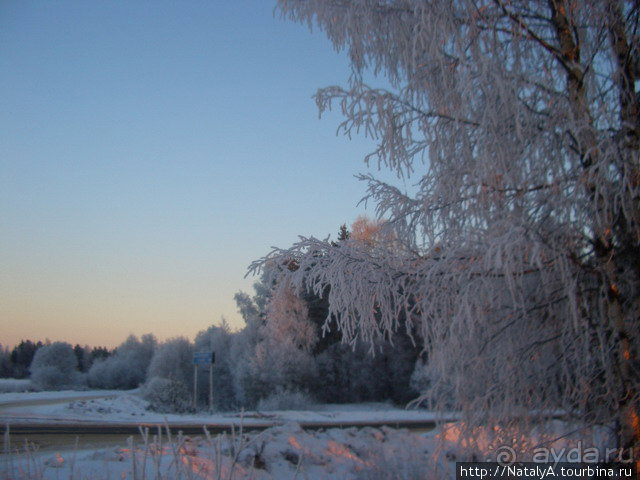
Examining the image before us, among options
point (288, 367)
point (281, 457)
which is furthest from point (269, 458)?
point (288, 367)

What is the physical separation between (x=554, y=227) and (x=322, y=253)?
182cm

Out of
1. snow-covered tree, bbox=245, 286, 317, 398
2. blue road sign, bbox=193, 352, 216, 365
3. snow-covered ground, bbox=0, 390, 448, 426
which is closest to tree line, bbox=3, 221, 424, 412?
snow-covered tree, bbox=245, 286, 317, 398

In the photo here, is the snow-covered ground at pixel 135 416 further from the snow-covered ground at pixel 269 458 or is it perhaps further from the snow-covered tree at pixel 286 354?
the snow-covered ground at pixel 269 458

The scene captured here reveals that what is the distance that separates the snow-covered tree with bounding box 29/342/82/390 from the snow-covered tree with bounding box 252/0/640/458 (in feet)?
128

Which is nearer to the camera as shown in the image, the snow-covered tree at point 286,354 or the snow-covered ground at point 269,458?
the snow-covered ground at point 269,458

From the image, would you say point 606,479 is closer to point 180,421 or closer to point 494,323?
point 494,323

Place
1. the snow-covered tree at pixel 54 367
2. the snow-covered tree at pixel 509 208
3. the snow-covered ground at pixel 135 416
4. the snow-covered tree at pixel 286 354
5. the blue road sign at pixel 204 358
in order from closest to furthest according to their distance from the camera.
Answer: the snow-covered tree at pixel 509 208
the snow-covered ground at pixel 135 416
the blue road sign at pixel 204 358
the snow-covered tree at pixel 286 354
the snow-covered tree at pixel 54 367

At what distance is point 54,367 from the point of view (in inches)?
1511

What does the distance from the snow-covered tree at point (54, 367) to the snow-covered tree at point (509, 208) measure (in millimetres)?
39044

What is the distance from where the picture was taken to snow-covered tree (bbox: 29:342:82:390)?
3753 centimetres

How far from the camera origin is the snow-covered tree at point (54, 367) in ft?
123

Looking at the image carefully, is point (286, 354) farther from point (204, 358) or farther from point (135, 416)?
point (135, 416)

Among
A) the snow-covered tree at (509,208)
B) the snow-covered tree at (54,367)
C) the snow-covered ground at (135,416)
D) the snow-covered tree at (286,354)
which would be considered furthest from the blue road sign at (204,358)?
the snow-covered tree at (54,367)

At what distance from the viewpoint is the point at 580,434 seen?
3867 mm
